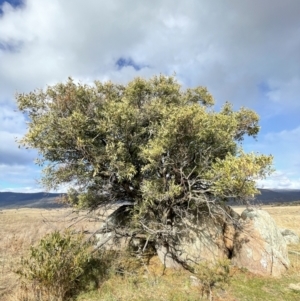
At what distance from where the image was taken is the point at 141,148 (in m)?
11.8

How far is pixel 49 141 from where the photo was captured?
11953 millimetres

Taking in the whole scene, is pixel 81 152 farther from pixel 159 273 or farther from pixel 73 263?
pixel 159 273

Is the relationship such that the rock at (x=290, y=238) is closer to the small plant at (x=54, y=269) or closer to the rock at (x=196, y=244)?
the rock at (x=196, y=244)

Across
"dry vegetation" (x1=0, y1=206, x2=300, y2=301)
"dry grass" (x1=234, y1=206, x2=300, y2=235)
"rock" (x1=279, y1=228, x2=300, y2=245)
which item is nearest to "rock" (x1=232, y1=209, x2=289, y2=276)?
"dry vegetation" (x1=0, y1=206, x2=300, y2=301)

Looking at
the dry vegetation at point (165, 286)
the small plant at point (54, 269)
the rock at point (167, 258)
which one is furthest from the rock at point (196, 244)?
the small plant at point (54, 269)

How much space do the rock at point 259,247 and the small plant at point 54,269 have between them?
25.5 feet

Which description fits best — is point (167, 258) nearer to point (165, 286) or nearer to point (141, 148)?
point (165, 286)

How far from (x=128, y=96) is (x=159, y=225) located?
6.63 meters

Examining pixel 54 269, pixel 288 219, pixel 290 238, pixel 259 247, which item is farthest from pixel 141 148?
pixel 288 219

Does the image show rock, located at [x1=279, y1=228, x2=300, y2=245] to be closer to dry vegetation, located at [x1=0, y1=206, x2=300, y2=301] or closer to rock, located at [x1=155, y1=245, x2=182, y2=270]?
dry vegetation, located at [x1=0, y1=206, x2=300, y2=301]

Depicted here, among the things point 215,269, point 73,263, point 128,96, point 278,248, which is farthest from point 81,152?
point 278,248

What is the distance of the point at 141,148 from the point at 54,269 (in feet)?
18.8

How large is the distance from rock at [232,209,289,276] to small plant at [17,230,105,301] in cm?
778

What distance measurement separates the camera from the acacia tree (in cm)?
1110
